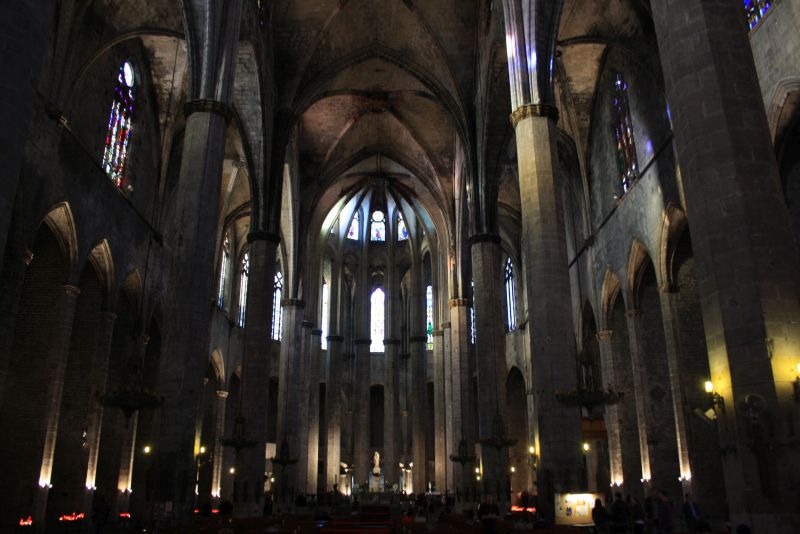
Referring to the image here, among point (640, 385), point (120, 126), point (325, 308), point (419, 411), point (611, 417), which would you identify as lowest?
point (611, 417)

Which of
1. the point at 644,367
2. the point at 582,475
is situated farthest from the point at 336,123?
the point at 582,475

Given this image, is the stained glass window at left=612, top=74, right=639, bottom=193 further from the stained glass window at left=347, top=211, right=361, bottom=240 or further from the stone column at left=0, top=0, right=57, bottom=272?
the stained glass window at left=347, top=211, right=361, bottom=240

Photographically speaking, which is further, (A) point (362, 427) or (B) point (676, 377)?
(A) point (362, 427)

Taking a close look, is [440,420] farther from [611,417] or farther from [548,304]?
[548,304]

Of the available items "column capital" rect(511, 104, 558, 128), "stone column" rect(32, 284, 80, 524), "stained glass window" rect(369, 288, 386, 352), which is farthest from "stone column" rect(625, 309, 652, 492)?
"stained glass window" rect(369, 288, 386, 352)

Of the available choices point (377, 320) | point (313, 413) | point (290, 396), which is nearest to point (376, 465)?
point (313, 413)

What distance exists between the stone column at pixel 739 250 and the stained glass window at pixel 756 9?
7046 millimetres

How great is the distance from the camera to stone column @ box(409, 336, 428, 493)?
124ft

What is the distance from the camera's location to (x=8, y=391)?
17938 millimetres

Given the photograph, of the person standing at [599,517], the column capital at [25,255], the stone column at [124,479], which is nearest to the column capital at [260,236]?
the stone column at [124,479]

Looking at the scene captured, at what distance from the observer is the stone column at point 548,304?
13.1m

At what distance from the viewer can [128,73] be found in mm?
22094

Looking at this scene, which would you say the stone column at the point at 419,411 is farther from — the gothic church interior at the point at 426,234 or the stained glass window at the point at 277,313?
the stained glass window at the point at 277,313

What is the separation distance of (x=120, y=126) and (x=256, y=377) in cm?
953
